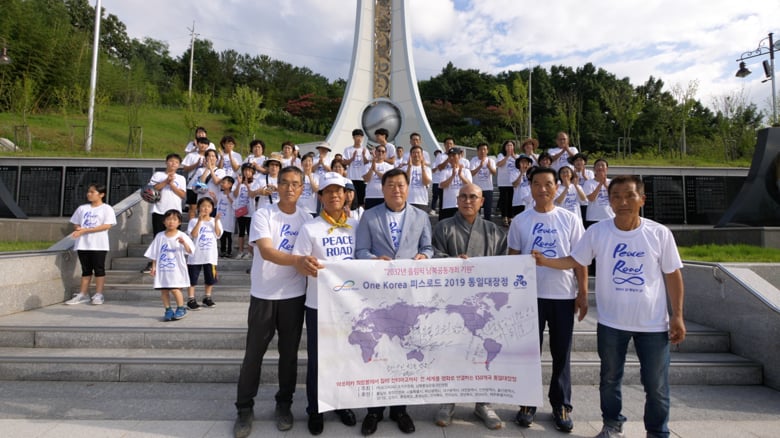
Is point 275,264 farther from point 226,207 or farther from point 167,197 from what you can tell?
point 226,207

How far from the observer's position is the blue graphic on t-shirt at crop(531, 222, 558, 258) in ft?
10.4

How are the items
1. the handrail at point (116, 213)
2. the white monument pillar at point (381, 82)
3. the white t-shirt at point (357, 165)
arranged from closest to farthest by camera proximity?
the handrail at point (116, 213)
the white t-shirt at point (357, 165)
the white monument pillar at point (381, 82)

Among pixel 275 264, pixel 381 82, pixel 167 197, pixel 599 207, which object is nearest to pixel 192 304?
pixel 167 197

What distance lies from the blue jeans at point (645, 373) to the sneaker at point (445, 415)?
1099 millimetres

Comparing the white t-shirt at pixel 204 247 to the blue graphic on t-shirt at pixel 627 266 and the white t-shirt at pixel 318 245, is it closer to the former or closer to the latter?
the white t-shirt at pixel 318 245

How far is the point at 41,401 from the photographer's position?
138 inches

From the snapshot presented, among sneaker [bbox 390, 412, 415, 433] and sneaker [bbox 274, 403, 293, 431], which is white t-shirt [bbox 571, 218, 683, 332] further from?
sneaker [bbox 274, 403, 293, 431]

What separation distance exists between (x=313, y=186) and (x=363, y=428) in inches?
169

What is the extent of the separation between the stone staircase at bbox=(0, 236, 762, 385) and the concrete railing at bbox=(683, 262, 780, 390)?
12 cm

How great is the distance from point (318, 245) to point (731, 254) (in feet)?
22.9

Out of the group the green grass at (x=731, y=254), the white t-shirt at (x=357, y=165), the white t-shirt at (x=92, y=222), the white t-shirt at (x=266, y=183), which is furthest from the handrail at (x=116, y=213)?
the green grass at (x=731, y=254)

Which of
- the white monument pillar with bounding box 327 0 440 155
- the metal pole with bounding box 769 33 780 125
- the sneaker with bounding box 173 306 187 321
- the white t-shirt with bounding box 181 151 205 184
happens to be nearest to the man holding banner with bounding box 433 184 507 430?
the sneaker with bounding box 173 306 187 321

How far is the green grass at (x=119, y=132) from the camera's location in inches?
837

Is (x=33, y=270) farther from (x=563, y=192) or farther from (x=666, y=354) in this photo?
(x=563, y=192)
